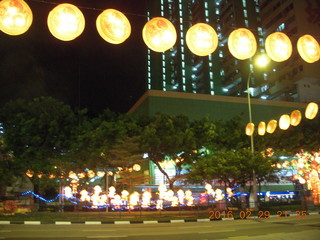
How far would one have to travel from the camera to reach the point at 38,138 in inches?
1003

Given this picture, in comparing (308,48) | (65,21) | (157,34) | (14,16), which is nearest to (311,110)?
(308,48)

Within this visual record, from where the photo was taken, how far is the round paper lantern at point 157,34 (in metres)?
7.78

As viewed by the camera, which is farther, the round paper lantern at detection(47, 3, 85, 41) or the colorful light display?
the colorful light display

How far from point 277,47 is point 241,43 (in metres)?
1.02

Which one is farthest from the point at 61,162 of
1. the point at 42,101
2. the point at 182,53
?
the point at 182,53

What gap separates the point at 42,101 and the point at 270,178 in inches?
770

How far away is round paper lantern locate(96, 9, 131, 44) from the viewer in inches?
289

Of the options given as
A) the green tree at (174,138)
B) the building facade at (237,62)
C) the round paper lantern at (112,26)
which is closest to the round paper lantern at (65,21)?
the round paper lantern at (112,26)

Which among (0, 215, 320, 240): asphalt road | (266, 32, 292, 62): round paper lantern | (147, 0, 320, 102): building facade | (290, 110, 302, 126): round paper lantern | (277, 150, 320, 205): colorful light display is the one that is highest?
(147, 0, 320, 102): building facade

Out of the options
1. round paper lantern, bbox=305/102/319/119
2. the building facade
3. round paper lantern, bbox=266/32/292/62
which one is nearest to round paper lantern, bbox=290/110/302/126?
round paper lantern, bbox=305/102/319/119

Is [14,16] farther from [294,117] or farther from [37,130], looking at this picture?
[37,130]

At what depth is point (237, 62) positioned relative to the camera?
Answer: 7112 cm

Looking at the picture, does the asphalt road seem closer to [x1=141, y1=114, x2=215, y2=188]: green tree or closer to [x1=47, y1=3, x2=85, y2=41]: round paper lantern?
[x1=47, y1=3, x2=85, y2=41]: round paper lantern

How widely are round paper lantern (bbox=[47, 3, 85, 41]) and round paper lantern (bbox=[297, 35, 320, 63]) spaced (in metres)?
5.84
